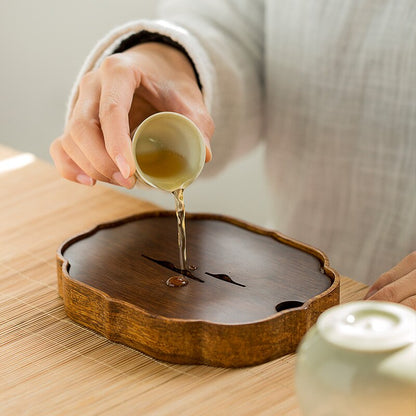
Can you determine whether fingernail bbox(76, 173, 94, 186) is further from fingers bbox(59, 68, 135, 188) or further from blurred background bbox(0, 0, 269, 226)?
blurred background bbox(0, 0, 269, 226)

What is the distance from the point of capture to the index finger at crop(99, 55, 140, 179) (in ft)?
3.07

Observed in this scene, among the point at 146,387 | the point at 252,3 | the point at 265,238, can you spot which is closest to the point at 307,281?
the point at 265,238

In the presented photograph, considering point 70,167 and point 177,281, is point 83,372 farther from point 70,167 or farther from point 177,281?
point 70,167

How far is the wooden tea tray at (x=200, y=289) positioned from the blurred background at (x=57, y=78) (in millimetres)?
1399

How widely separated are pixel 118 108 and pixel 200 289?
0.27 meters

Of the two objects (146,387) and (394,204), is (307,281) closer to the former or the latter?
(146,387)

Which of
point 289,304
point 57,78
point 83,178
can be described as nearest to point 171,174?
point 83,178

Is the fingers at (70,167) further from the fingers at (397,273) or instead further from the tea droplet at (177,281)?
the fingers at (397,273)

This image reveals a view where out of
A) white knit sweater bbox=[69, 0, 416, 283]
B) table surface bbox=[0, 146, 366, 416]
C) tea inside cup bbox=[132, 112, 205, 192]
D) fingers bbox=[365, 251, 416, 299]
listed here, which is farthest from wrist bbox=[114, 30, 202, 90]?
fingers bbox=[365, 251, 416, 299]

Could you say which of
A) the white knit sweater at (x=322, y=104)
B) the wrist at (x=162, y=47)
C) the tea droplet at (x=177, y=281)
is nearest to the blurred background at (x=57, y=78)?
the white knit sweater at (x=322, y=104)

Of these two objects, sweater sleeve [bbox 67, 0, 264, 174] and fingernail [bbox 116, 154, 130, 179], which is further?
sweater sleeve [bbox 67, 0, 264, 174]

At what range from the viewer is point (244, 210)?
2.60 meters

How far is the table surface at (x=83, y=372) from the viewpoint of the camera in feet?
2.44

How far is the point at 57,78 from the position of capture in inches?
110
